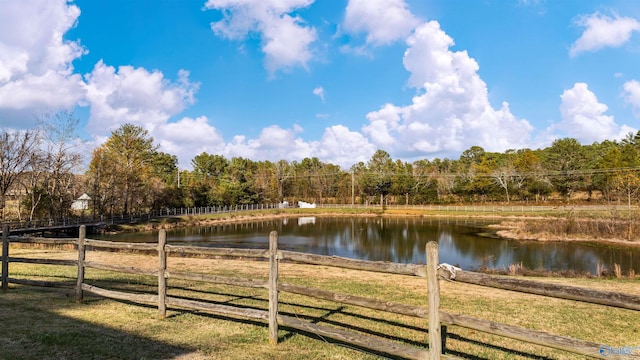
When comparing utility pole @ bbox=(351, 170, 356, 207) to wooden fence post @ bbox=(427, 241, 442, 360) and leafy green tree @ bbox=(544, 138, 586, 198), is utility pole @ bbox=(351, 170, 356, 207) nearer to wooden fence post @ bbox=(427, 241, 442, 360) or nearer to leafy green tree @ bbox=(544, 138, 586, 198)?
leafy green tree @ bbox=(544, 138, 586, 198)

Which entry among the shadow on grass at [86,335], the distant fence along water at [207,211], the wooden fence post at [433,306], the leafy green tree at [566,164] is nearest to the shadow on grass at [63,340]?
the shadow on grass at [86,335]

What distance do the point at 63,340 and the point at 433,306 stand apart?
572 centimetres

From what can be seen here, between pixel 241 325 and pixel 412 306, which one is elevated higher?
pixel 412 306

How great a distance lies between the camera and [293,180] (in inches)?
3989

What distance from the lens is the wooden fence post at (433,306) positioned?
4.57 metres

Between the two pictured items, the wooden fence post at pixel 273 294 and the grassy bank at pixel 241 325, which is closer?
the grassy bank at pixel 241 325

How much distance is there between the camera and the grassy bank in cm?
575

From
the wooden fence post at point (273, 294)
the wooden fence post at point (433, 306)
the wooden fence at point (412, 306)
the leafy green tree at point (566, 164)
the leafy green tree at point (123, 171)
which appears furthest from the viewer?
the leafy green tree at point (566, 164)

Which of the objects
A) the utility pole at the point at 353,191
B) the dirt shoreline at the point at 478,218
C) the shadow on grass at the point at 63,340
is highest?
the utility pole at the point at 353,191

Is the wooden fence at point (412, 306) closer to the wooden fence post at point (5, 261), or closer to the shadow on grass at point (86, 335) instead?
the shadow on grass at point (86, 335)

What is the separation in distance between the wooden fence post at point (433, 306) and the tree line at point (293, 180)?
41743 millimetres

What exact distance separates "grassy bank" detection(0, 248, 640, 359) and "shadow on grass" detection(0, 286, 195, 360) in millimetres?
15

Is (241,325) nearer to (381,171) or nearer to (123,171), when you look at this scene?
(123,171)

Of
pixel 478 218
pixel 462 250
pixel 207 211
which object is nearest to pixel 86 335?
pixel 462 250
